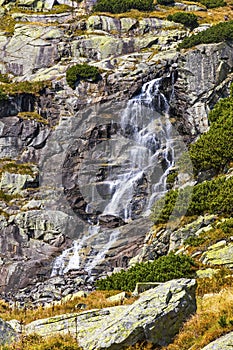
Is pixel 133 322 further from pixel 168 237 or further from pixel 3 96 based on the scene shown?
pixel 3 96

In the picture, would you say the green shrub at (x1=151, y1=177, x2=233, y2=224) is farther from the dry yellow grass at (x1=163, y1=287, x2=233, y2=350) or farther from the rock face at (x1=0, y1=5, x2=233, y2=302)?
the dry yellow grass at (x1=163, y1=287, x2=233, y2=350)

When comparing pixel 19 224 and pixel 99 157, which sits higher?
pixel 99 157

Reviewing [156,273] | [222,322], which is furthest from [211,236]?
[222,322]

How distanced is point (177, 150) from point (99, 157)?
812 cm

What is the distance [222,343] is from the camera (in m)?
10.1

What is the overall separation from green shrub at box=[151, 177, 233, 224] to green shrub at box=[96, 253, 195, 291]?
23.7 feet

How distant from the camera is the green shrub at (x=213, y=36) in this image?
56312 millimetres

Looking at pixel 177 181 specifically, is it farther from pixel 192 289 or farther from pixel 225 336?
pixel 225 336

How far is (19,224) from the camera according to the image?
44.1 meters

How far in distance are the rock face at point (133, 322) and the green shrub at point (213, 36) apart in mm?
48177

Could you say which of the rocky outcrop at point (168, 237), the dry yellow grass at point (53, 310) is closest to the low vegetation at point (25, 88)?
the rocky outcrop at point (168, 237)

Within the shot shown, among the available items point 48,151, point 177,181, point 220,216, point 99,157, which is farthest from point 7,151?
point 220,216

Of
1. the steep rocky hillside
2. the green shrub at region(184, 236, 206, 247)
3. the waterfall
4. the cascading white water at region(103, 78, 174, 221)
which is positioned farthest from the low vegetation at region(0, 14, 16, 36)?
the green shrub at region(184, 236, 206, 247)

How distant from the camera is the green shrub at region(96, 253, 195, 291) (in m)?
19.9
